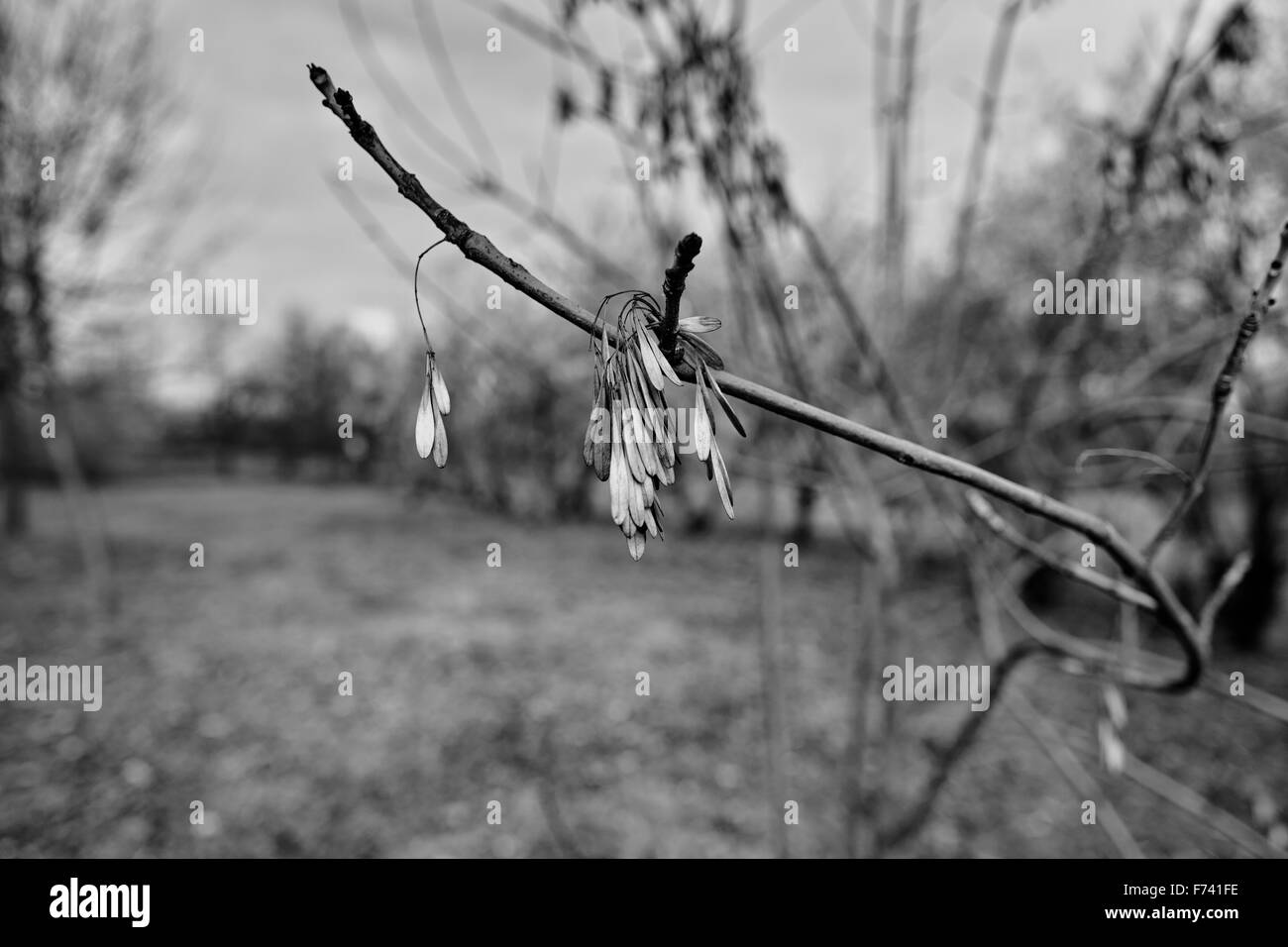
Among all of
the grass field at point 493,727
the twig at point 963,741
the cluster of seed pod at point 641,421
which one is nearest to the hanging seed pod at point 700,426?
the cluster of seed pod at point 641,421

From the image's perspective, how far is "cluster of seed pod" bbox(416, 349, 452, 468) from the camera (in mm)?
625

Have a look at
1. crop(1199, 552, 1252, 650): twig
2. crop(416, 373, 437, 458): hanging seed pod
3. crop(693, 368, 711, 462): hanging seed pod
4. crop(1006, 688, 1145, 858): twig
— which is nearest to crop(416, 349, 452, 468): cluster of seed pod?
crop(416, 373, 437, 458): hanging seed pod

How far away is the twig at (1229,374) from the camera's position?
0.76m

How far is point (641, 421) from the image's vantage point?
2.04ft

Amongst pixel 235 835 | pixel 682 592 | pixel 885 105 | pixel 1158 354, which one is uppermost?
pixel 885 105

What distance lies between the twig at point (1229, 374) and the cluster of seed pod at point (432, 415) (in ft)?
2.78

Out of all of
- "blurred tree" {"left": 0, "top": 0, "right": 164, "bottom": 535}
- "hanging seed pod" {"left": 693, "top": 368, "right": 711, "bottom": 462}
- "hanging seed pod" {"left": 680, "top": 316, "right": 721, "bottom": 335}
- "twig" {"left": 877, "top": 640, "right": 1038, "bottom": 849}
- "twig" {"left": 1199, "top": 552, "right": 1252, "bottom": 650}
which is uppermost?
"blurred tree" {"left": 0, "top": 0, "right": 164, "bottom": 535}

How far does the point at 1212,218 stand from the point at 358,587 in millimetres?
12105

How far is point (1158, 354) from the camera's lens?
224 cm

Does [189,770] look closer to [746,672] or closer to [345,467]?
[746,672]

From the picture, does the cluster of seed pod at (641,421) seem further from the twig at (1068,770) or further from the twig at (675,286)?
the twig at (1068,770)

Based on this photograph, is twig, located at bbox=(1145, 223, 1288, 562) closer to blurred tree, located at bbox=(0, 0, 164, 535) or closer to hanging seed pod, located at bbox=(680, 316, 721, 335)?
hanging seed pod, located at bbox=(680, 316, 721, 335)

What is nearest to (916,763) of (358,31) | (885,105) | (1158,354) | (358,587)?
(1158,354)

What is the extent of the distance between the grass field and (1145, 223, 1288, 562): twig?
155cm
